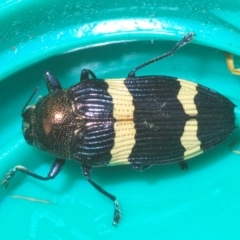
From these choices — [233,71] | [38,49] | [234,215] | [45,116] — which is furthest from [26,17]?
[234,215]

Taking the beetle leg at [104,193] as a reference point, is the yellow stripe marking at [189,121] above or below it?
above

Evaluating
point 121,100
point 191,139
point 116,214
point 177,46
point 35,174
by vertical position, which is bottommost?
point 116,214

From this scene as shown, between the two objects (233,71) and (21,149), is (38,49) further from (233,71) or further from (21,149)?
(233,71)

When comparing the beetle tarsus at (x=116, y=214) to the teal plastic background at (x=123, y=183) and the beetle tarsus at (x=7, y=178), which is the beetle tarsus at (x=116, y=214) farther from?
the beetle tarsus at (x=7, y=178)

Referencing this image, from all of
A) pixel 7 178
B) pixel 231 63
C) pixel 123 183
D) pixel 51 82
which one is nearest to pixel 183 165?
pixel 123 183

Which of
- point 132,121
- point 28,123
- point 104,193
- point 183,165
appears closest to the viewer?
point 132,121

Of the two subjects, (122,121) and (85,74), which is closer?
(122,121)

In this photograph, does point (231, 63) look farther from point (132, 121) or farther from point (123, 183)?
point (123, 183)

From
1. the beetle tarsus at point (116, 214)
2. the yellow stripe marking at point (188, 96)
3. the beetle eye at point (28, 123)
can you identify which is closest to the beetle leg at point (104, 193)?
the beetle tarsus at point (116, 214)
